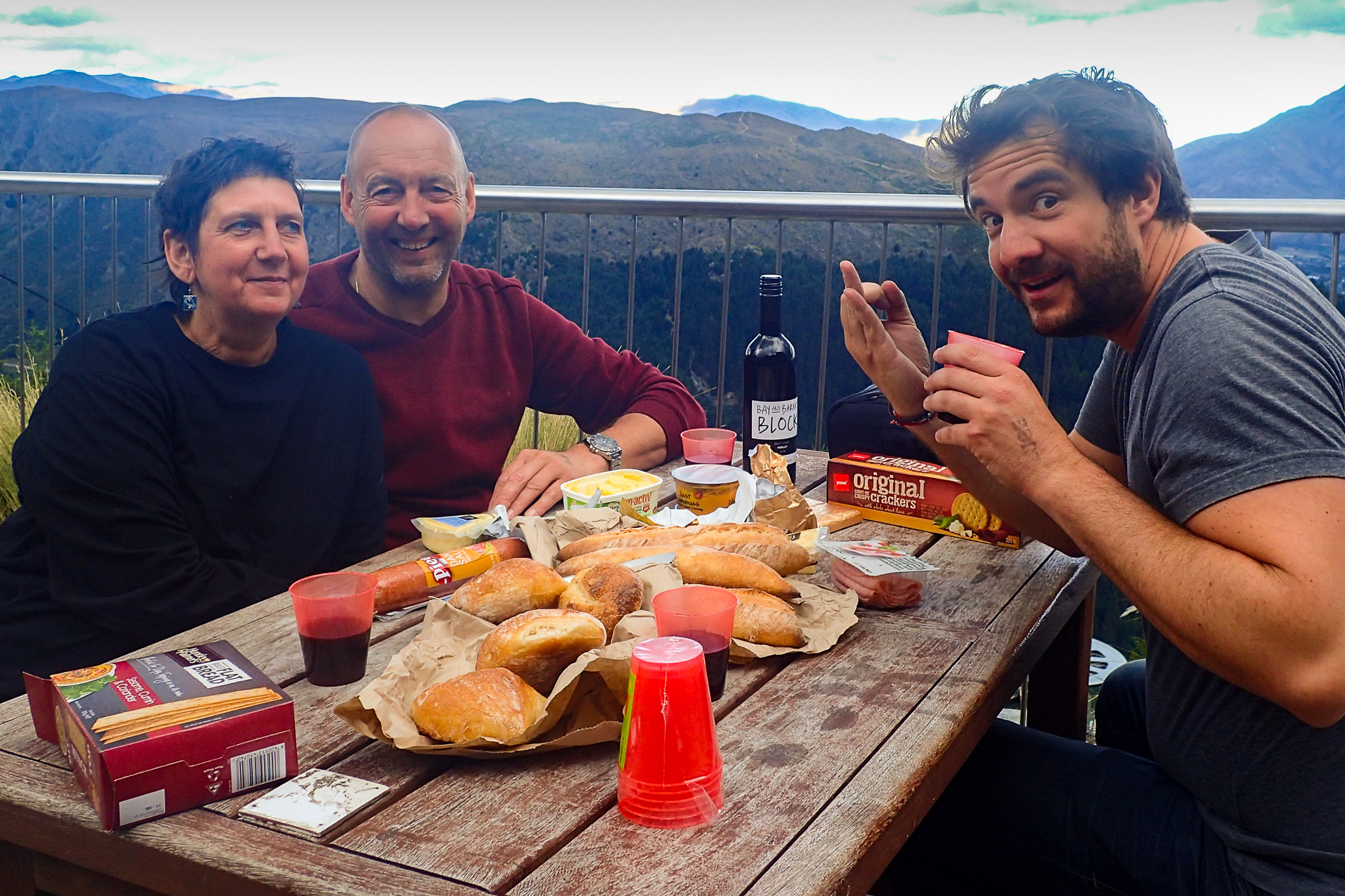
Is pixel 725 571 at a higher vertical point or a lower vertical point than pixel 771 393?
lower

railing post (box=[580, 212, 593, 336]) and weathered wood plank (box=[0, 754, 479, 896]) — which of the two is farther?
railing post (box=[580, 212, 593, 336])

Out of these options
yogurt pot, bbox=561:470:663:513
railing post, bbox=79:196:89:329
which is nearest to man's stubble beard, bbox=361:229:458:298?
yogurt pot, bbox=561:470:663:513

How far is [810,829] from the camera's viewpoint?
3.39 feet

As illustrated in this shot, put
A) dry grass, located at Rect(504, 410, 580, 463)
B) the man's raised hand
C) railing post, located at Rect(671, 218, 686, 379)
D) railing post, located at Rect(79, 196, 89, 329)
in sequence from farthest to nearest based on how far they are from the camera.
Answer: dry grass, located at Rect(504, 410, 580, 463)
railing post, located at Rect(79, 196, 89, 329)
railing post, located at Rect(671, 218, 686, 379)
the man's raised hand

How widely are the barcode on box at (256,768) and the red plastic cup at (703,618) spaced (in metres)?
0.44

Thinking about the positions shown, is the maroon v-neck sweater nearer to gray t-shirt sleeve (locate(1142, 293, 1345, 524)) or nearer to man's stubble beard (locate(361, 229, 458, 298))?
man's stubble beard (locate(361, 229, 458, 298))

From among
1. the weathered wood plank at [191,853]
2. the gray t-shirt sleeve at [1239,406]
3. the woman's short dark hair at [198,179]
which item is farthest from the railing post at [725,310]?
the weathered wood plank at [191,853]

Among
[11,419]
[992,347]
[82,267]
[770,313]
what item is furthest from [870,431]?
[11,419]

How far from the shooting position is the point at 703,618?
1271 mm

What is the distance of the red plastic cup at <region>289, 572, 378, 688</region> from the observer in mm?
1352

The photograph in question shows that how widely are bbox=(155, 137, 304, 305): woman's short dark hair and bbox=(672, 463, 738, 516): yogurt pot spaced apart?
3.78 feet

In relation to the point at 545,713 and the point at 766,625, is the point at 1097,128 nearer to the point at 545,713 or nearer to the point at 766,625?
the point at 766,625

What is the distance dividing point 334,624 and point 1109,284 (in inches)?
48.6

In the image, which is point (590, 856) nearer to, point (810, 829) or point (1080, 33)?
point (810, 829)
